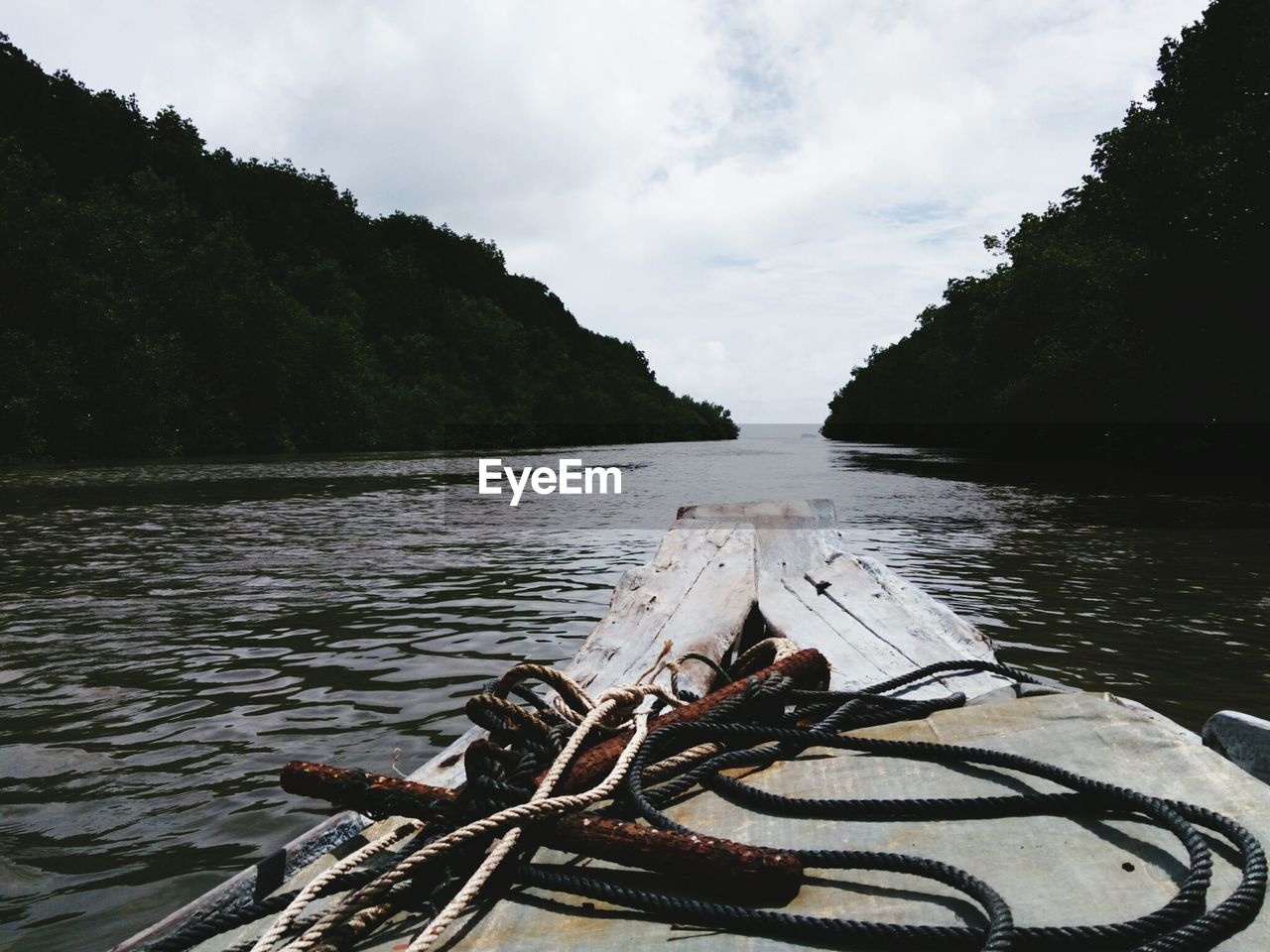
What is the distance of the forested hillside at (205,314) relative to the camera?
39719 mm

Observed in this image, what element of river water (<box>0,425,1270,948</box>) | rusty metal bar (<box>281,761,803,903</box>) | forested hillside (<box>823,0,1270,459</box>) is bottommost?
river water (<box>0,425,1270,948</box>)

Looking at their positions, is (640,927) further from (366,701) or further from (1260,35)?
(1260,35)

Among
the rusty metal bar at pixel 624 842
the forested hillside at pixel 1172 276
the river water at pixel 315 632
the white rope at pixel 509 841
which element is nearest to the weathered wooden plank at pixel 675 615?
the river water at pixel 315 632

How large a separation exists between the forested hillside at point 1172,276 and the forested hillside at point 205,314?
140ft

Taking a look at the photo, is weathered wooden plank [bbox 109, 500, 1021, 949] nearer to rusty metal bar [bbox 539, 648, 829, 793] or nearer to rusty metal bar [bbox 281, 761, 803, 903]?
rusty metal bar [bbox 281, 761, 803, 903]

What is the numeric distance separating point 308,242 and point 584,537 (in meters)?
87.4

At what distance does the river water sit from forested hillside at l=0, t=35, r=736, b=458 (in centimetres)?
2872

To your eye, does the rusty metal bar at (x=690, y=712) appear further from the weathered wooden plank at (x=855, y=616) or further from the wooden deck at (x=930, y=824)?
the weathered wooden plank at (x=855, y=616)

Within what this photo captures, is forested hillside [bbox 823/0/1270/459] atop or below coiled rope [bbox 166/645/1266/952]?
atop

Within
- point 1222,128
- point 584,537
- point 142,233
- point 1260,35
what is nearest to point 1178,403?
point 1222,128

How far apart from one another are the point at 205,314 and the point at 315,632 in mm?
52646

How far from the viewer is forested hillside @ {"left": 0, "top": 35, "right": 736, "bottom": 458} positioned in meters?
39.7

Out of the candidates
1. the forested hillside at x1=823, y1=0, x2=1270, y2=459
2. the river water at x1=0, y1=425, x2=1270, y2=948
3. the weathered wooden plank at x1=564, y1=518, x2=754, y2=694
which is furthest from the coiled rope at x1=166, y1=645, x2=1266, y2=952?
the forested hillside at x1=823, y1=0, x2=1270, y2=459

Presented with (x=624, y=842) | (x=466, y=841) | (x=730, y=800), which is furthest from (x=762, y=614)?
(x=466, y=841)
